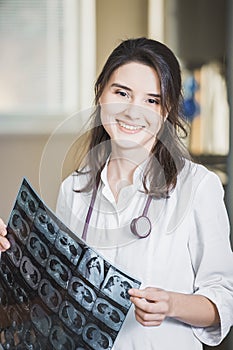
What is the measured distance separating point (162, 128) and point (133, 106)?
0.03m

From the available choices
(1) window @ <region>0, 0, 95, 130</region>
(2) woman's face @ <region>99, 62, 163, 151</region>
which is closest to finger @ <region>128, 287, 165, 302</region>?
(2) woman's face @ <region>99, 62, 163, 151</region>

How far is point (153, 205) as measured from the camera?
630mm

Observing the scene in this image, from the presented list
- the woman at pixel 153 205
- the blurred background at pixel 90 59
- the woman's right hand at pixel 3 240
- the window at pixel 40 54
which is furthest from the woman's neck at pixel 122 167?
the window at pixel 40 54

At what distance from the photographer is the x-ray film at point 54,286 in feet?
1.97

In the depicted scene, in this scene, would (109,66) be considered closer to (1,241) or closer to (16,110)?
(1,241)

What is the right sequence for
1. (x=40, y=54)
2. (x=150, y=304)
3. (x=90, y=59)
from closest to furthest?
(x=150, y=304) < (x=90, y=59) < (x=40, y=54)

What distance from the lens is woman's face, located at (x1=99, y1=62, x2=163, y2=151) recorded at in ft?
2.04

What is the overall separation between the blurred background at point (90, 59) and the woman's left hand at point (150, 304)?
18.3 inches

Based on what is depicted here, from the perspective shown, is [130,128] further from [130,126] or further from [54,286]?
[54,286]

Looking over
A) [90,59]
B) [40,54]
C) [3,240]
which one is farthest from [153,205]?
[40,54]

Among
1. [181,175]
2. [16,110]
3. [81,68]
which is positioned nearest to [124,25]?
[81,68]

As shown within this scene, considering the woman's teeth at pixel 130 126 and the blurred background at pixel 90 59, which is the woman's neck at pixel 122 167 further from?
the blurred background at pixel 90 59

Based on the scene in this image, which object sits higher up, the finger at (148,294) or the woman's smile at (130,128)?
the woman's smile at (130,128)

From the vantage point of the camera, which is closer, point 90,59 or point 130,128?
point 130,128
